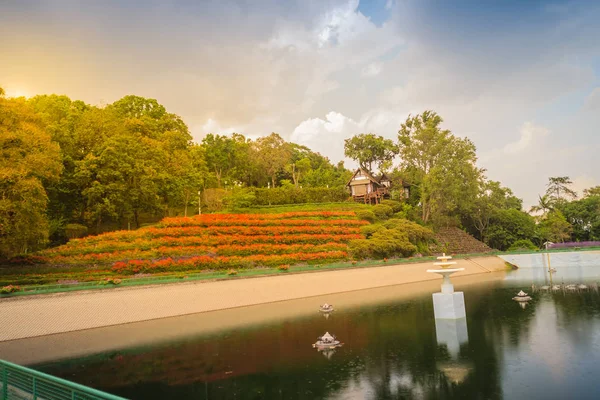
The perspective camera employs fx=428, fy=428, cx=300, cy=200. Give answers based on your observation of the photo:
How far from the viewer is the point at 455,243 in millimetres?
56656

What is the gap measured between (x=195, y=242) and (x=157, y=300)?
10003mm

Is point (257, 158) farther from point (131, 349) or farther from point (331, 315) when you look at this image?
point (131, 349)

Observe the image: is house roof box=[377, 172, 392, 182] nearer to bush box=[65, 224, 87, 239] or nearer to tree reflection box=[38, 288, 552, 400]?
bush box=[65, 224, 87, 239]

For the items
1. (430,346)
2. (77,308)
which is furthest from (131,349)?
(430,346)

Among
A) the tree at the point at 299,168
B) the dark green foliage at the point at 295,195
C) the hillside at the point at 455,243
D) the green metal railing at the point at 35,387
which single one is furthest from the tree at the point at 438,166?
the green metal railing at the point at 35,387

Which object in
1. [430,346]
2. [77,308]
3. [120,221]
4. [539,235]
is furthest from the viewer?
[539,235]

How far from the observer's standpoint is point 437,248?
52844 mm

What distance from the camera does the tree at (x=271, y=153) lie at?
226 ft

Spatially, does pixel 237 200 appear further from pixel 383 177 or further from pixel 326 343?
pixel 326 343

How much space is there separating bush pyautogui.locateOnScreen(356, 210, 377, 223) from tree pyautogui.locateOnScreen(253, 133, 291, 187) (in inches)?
804

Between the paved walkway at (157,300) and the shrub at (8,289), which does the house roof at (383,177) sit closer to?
the paved walkway at (157,300)

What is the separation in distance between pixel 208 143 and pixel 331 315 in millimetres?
48692

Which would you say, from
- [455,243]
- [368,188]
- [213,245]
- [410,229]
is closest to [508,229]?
[455,243]

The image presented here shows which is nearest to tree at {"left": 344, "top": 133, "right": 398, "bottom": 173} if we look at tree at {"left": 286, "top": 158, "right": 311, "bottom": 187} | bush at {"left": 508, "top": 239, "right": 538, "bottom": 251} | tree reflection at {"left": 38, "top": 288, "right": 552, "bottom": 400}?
tree at {"left": 286, "top": 158, "right": 311, "bottom": 187}
